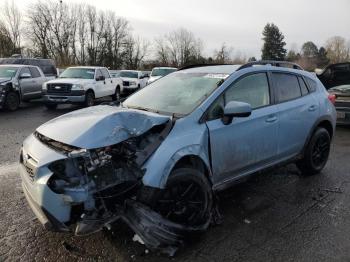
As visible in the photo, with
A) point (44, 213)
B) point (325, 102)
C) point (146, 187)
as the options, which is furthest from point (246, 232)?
point (325, 102)

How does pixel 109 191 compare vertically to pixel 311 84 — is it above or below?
below

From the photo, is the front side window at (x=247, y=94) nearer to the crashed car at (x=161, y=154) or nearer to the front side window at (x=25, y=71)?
the crashed car at (x=161, y=154)

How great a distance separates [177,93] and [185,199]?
1.47 m

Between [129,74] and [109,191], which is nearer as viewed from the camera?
[109,191]

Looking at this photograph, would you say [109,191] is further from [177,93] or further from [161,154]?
[177,93]

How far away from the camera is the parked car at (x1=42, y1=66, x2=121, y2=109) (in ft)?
46.1

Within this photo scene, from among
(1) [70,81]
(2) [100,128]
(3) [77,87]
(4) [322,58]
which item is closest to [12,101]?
(1) [70,81]

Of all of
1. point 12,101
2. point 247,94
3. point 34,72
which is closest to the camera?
point 247,94

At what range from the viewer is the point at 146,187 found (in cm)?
327

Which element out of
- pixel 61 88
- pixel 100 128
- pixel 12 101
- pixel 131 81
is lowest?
pixel 12 101

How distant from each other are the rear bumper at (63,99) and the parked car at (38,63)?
3.19m

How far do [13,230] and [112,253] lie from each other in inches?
48.7

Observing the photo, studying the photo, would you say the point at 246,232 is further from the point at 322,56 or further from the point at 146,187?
the point at 322,56

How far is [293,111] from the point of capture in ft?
16.7
